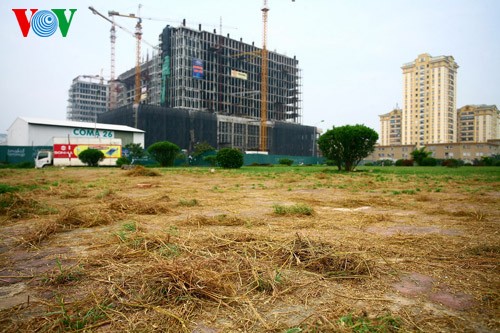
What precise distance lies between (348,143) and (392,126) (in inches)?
5340

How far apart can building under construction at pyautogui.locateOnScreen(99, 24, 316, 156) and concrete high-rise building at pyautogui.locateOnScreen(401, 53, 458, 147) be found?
176 feet

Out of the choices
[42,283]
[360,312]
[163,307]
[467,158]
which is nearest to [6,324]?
[42,283]

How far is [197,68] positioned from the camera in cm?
8119

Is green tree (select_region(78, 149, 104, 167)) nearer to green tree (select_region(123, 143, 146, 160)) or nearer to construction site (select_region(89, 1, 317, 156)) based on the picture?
green tree (select_region(123, 143, 146, 160))

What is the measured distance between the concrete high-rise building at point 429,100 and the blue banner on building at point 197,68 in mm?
89147

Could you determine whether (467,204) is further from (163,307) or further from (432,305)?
(163,307)

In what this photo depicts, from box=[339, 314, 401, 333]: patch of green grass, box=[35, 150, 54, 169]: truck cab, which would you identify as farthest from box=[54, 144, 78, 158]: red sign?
box=[339, 314, 401, 333]: patch of green grass

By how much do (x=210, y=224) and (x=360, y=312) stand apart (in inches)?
122

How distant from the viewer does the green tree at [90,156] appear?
35.8 meters

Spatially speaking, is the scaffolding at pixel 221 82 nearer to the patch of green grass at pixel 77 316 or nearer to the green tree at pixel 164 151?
the green tree at pixel 164 151

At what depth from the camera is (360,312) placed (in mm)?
2051

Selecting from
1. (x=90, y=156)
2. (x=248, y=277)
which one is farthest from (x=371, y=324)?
(x=90, y=156)

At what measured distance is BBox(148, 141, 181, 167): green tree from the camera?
3602cm

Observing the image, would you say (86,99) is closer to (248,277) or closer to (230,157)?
(230,157)
